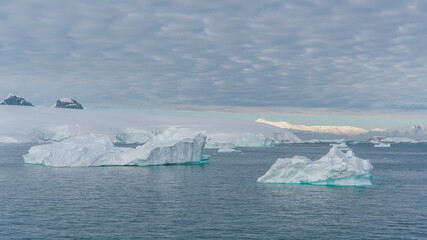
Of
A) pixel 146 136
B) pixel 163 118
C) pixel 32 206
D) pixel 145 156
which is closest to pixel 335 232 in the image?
pixel 32 206

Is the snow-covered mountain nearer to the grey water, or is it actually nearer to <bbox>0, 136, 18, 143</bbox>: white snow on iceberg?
<bbox>0, 136, 18, 143</bbox>: white snow on iceberg

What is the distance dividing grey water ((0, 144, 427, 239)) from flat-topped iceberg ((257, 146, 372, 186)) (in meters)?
0.86

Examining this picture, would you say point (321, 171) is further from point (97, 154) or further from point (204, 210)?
point (97, 154)

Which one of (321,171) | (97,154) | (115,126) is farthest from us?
(115,126)

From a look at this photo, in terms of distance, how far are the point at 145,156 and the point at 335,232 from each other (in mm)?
34273

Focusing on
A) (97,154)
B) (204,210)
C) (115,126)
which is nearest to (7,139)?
(115,126)

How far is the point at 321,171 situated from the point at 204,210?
40.2ft

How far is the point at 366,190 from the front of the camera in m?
31.9

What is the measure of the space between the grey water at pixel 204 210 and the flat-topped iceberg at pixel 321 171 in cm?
86

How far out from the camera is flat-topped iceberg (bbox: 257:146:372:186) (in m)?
31.8

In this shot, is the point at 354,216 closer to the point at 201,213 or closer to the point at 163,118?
the point at 201,213

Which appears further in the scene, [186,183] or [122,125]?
[122,125]

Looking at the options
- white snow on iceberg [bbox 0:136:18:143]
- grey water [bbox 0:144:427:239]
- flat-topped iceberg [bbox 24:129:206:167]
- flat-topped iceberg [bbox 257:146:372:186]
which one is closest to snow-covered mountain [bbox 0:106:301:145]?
white snow on iceberg [bbox 0:136:18:143]

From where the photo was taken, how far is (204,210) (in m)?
24.0
